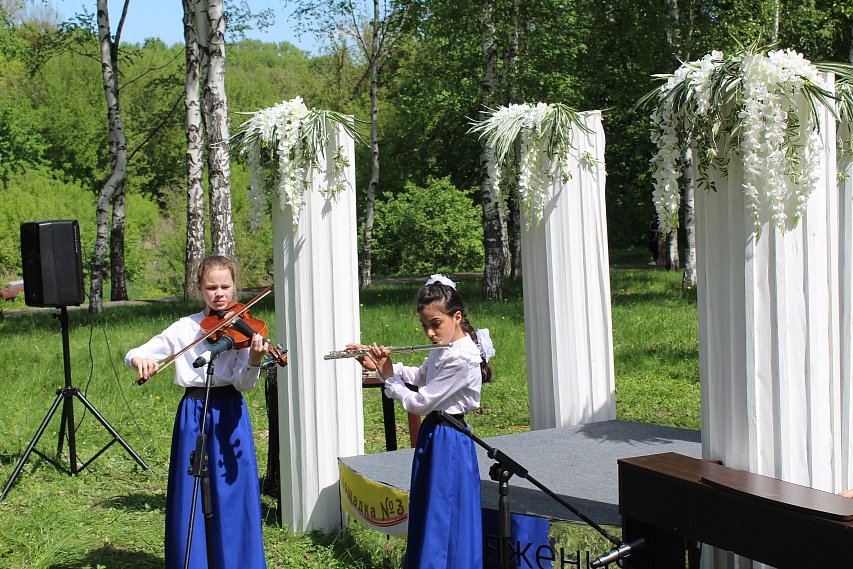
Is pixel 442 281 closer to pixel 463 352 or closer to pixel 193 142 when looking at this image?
pixel 463 352

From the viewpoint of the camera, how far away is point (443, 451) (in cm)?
394

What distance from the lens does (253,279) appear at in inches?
1040

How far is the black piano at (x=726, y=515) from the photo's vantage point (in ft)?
9.03

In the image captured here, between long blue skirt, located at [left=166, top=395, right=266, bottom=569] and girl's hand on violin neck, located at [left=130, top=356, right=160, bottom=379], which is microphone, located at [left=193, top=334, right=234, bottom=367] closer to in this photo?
girl's hand on violin neck, located at [left=130, top=356, right=160, bottom=379]

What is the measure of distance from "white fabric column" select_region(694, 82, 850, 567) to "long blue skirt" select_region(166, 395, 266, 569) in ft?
6.96

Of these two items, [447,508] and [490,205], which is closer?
[447,508]

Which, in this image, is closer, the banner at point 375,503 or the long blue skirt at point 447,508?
the long blue skirt at point 447,508

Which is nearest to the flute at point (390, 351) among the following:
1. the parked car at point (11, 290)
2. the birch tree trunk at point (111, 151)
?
the birch tree trunk at point (111, 151)

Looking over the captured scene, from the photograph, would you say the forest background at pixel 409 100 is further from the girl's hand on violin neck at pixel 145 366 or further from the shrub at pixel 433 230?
the girl's hand on violin neck at pixel 145 366

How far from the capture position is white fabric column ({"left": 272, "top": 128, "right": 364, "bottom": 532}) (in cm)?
527

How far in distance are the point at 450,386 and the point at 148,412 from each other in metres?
5.86

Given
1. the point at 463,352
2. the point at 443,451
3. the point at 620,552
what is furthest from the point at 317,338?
the point at 620,552

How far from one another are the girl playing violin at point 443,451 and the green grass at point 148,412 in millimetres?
538

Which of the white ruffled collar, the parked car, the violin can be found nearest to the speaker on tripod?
the violin
